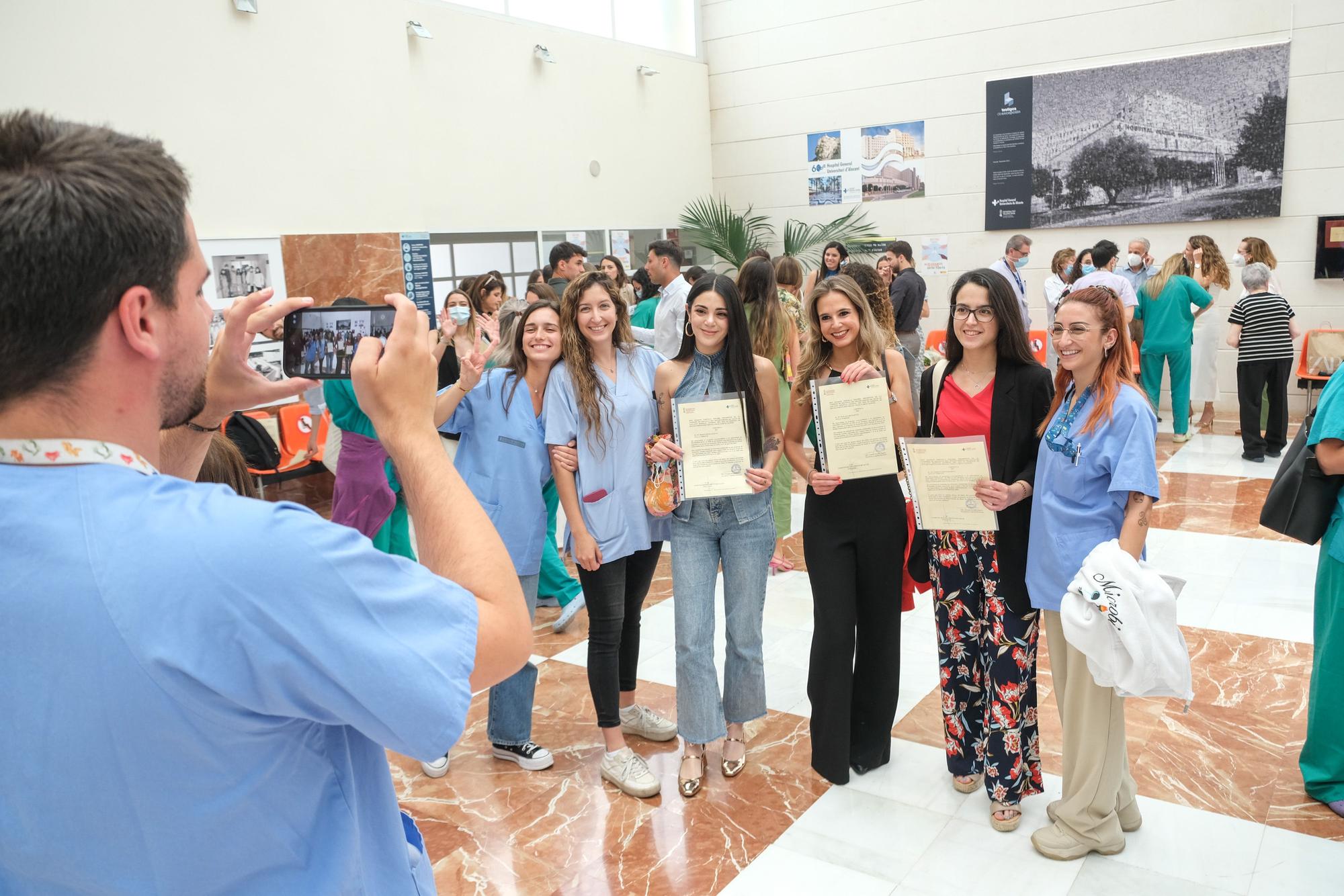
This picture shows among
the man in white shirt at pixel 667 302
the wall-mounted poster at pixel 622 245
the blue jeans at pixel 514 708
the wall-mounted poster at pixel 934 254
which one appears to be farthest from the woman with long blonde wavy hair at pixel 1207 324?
the blue jeans at pixel 514 708

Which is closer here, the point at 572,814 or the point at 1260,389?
the point at 572,814

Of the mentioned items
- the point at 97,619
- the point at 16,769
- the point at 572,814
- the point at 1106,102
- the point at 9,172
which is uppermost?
the point at 1106,102

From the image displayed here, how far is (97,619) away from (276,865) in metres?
0.28

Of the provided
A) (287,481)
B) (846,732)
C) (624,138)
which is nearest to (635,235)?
(624,138)

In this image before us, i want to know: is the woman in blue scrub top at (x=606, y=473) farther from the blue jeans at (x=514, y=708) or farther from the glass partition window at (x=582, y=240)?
the glass partition window at (x=582, y=240)

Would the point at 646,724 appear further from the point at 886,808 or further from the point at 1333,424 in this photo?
the point at 1333,424

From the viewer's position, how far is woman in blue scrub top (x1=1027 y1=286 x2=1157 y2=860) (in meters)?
2.60

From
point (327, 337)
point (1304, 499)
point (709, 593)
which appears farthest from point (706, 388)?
point (327, 337)

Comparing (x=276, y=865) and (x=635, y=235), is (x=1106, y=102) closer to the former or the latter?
(x=635, y=235)

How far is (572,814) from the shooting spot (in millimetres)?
3223

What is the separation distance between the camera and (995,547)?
297 centimetres

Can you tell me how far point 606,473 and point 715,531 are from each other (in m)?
0.43

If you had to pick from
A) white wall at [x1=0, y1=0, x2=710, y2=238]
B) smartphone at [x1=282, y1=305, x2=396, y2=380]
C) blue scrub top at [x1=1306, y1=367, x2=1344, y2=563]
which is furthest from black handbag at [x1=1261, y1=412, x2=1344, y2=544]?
white wall at [x1=0, y1=0, x2=710, y2=238]

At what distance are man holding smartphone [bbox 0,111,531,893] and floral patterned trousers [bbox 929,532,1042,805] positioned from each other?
243cm
